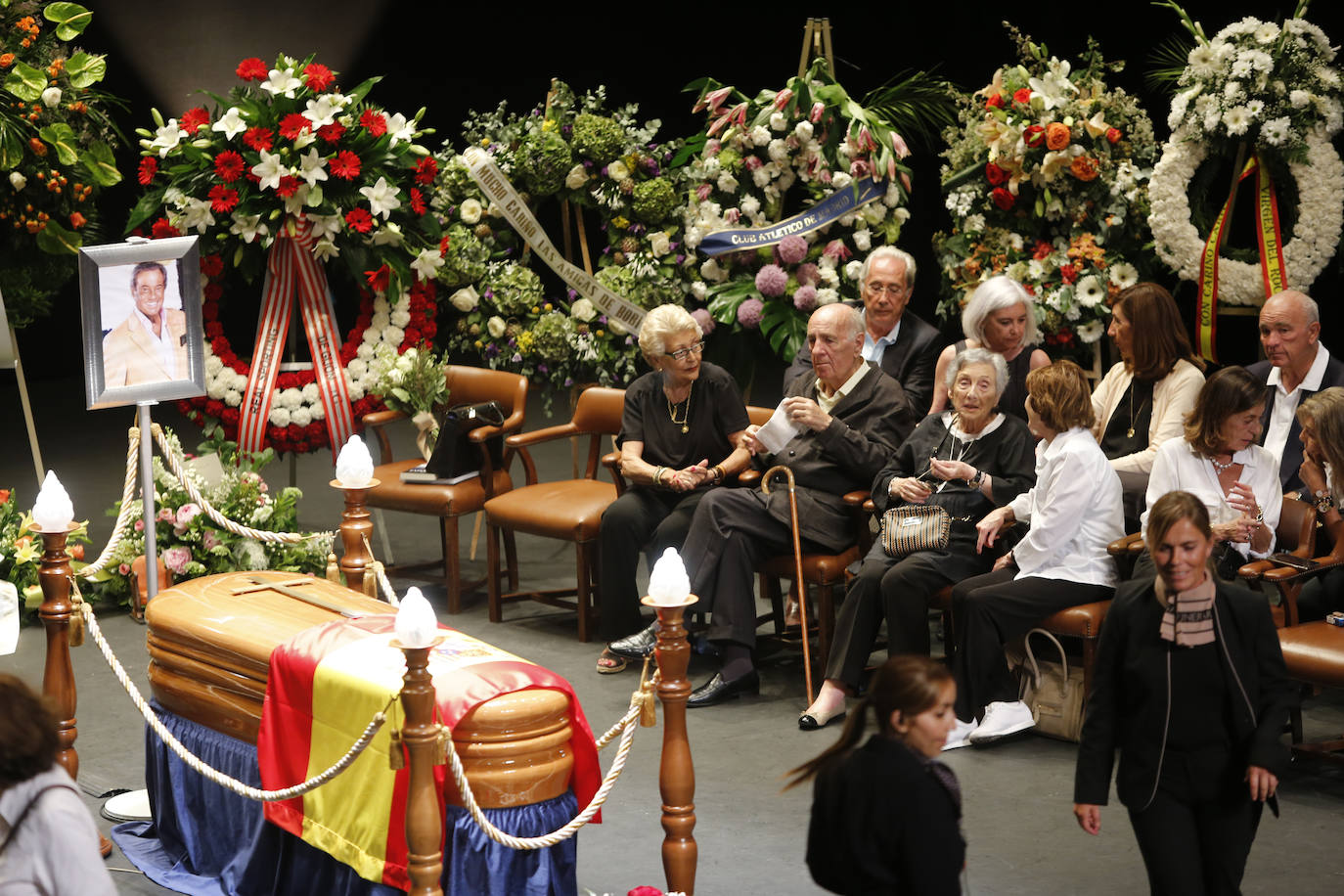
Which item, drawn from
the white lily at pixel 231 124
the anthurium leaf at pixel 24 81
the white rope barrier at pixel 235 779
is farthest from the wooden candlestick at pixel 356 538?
the anthurium leaf at pixel 24 81

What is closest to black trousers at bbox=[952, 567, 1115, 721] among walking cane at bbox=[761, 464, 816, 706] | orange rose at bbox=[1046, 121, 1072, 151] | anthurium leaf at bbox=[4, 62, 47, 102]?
walking cane at bbox=[761, 464, 816, 706]

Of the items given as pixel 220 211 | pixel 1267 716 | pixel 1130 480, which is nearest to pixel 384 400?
pixel 220 211

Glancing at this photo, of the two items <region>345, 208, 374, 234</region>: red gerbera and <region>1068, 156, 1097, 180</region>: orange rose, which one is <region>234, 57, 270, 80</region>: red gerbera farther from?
<region>1068, 156, 1097, 180</region>: orange rose

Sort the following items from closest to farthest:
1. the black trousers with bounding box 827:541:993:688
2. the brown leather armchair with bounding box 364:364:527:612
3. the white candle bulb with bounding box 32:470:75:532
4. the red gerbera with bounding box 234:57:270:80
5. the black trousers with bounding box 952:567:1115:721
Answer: the white candle bulb with bounding box 32:470:75:532 < the black trousers with bounding box 952:567:1115:721 < the black trousers with bounding box 827:541:993:688 < the brown leather armchair with bounding box 364:364:527:612 < the red gerbera with bounding box 234:57:270:80

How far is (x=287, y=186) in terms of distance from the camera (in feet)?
21.5

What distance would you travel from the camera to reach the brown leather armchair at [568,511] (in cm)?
576

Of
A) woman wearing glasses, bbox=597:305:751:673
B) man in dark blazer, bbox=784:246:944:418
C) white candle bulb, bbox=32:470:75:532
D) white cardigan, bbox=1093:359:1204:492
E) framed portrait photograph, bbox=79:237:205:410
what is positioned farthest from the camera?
man in dark blazer, bbox=784:246:944:418

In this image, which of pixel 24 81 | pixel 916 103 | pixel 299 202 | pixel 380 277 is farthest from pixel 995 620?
pixel 24 81

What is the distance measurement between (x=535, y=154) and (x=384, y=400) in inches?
55.7

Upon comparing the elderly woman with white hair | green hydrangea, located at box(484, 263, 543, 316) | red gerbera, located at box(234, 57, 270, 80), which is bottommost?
the elderly woman with white hair

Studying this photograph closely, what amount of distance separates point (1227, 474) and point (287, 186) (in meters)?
3.95

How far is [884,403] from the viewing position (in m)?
5.30

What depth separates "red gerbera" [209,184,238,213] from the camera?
6.51m

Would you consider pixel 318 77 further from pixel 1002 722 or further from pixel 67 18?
pixel 1002 722
